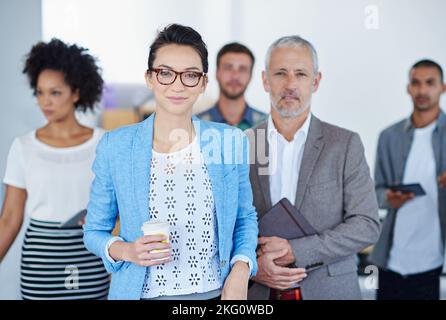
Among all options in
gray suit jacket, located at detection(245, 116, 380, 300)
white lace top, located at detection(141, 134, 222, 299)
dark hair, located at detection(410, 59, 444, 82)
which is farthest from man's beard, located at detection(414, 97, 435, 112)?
white lace top, located at detection(141, 134, 222, 299)

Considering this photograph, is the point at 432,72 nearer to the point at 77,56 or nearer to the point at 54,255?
the point at 77,56

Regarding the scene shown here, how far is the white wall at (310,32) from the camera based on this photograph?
7.91 feet

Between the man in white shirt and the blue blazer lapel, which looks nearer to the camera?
the blue blazer lapel

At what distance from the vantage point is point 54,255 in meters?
2.33

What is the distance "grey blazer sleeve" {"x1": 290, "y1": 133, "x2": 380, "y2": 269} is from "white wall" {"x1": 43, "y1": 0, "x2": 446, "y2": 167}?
1.21 ft

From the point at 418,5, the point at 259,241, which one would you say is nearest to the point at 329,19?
the point at 418,5

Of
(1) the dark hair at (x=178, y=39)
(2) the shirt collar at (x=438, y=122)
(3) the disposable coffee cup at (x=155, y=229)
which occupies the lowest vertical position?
(3) the disposable coffee cup at (x=155, y=229)

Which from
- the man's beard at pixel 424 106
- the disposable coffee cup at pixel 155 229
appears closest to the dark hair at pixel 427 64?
the man's beard at pixel 424 106

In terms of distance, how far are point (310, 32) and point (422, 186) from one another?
2.88 ft

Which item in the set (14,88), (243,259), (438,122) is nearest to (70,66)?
(14,88)

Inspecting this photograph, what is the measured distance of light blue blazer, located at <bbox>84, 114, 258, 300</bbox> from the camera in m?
1.73

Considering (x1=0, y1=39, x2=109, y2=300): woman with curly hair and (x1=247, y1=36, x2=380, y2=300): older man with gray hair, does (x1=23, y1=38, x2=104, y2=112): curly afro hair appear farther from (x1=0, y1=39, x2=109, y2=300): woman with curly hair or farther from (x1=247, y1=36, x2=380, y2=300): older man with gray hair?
(x1=247, y1=36, x2=380, y2=300): older man with gray hair

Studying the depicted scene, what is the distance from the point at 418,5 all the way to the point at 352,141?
74cm

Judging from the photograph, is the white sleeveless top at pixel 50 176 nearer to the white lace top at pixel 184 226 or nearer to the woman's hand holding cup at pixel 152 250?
the white lace top at pixel 184 226
